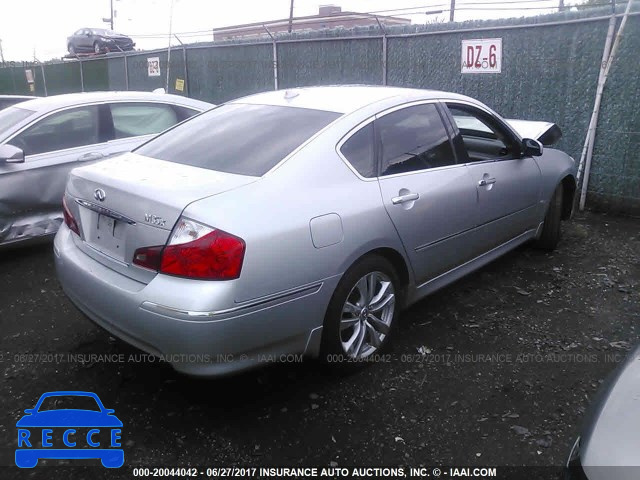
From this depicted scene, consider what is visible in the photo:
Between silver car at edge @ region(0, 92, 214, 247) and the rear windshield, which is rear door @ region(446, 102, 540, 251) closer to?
the rear windshield

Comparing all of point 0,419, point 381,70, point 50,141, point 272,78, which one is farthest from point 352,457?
point 272,78

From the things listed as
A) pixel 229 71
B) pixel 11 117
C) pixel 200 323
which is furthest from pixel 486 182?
pixel 229 71

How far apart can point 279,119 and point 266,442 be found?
186 centimetres

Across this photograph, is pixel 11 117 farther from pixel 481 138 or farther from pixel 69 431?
pixel 481 138

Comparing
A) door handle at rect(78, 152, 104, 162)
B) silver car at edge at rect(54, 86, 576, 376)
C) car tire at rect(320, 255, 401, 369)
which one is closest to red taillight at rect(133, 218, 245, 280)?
silver car at edge at rect(54, 86, 576, 376)

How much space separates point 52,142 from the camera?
526 centimetres

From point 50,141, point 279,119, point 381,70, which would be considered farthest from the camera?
point 381,70

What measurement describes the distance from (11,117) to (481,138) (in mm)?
4321

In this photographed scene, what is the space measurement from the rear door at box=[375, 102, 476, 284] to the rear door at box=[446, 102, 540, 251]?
158 mm

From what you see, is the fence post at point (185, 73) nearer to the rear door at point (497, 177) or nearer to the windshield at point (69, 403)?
the rear door at point (497, 177)

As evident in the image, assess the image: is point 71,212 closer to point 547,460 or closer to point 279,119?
point 279,119

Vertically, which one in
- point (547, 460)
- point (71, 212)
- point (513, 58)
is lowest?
point (547, 460)

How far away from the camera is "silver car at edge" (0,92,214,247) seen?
4.85 meters

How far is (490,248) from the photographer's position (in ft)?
13.9
